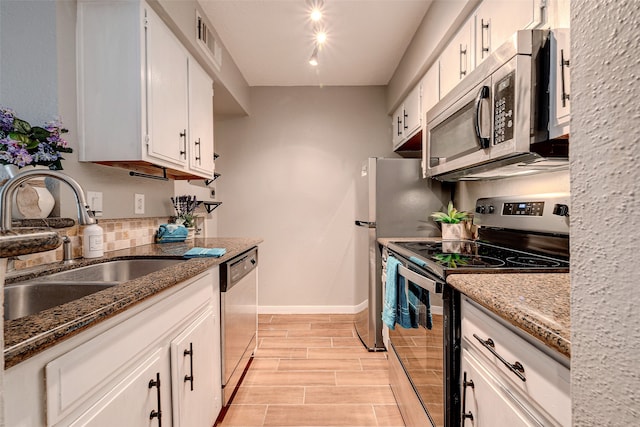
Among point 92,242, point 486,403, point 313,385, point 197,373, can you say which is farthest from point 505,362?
point 92,242

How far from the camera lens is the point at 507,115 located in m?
1.25

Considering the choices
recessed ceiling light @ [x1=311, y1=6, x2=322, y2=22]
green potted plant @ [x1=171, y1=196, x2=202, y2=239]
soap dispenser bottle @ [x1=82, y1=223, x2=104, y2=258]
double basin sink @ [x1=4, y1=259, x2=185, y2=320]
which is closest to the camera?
double basin sink @ [x1=4, y1=259, x2=185, y2=320]

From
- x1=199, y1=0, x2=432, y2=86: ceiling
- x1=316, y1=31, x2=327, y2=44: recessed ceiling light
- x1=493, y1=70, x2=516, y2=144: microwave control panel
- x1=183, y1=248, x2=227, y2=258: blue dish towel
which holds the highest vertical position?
x1=199, y1=0, x2=432, y2=86: ceiling

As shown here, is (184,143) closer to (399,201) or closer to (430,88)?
(399,201)

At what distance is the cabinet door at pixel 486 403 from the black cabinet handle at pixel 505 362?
0.07 metres

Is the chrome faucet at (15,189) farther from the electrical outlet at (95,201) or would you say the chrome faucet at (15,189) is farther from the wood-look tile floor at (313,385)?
the wood-look tile floor at (313,385)

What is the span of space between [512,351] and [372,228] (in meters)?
1.76

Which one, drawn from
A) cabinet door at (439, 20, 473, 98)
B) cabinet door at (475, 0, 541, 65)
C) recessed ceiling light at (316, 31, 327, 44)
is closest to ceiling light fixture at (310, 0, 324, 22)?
recessed ceiling light at (316, 31, 327, 44)

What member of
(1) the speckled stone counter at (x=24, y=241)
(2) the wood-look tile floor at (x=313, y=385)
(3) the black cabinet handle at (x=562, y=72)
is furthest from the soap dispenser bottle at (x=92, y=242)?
(3) the black cabinet handle at (x=562, y=72)

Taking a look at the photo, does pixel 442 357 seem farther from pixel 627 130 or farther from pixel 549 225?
pixel 627 130

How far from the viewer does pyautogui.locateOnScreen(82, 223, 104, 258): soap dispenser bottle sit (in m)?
1.46

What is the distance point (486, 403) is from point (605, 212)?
2.43ft

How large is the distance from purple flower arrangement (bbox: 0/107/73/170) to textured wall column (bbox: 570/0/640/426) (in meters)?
1.58

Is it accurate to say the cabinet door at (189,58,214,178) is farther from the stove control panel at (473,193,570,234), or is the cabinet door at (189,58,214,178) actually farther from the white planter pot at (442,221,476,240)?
the stove control panel at (473,193,570,234)
